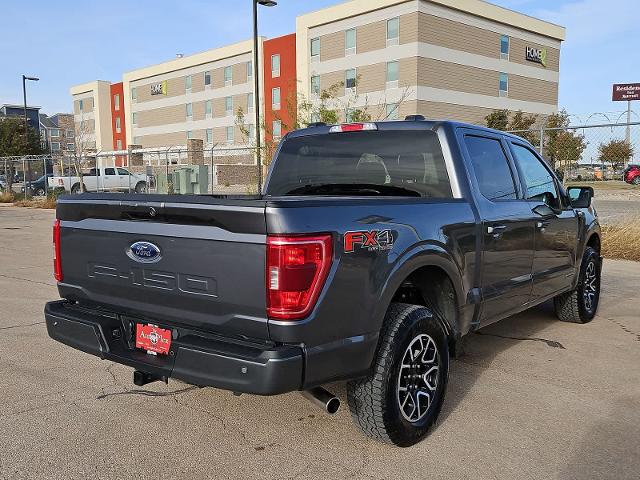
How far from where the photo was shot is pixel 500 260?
13.8 feet

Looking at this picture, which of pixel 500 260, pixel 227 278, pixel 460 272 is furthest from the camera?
pixel 500 260

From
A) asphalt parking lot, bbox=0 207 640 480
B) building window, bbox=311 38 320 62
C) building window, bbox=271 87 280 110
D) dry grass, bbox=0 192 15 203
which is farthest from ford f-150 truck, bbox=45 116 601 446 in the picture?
building window, bbox=271 87 280 110

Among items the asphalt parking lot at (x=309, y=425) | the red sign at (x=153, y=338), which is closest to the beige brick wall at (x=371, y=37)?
the asphalt parking lot at (x=309, y=425)

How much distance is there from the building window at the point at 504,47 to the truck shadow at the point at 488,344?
43282 millimetres

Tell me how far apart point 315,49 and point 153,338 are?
1771 inches

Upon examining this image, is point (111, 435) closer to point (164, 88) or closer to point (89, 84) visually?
point (164, 88)

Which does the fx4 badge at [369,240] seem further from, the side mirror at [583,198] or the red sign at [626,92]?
the red sign at [626,92]

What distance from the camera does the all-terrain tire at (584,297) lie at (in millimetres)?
5879

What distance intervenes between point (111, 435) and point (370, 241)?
6.50 ft

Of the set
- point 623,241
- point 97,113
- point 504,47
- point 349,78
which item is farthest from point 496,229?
point 97,113

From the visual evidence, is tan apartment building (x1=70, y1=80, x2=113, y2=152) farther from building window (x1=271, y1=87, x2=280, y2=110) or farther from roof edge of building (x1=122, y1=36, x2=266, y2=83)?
building window (x1=271, y1=87, x2=280, y2=110)

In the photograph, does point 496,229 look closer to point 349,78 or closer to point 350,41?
point 349,78

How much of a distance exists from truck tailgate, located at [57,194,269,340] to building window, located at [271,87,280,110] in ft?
156

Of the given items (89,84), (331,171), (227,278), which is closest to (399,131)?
(331,171)
